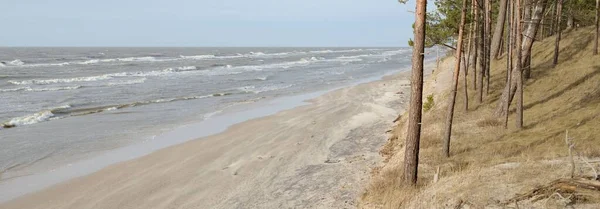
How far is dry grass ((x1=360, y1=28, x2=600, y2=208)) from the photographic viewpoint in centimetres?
863

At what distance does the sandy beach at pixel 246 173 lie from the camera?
430 inches

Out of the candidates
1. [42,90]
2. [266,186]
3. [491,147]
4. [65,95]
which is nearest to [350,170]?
[266,186]

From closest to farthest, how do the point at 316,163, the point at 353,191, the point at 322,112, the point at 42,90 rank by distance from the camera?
the point at 353,191
the point at 316,163
the point at 322,112
the point at 42,90

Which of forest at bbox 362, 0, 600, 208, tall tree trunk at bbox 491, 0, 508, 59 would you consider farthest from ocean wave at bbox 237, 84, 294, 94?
forest at bbox 362, 0, 600, 208

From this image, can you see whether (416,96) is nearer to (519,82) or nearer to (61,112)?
(519,82)

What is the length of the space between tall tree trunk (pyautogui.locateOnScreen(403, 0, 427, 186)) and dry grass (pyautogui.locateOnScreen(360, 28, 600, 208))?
1.36 feet

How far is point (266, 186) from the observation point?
1176cm

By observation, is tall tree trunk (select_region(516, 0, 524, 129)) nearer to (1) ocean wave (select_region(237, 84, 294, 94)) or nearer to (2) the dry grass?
(2) the dry grass

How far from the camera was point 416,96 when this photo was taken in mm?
9398

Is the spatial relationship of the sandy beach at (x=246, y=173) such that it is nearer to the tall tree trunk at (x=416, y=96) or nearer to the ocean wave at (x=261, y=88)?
the tall tree trunk at (x=416, y=96)

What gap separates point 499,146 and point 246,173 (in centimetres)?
709

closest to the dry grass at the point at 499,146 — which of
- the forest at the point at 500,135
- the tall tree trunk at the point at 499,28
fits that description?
the forest at the point at 500,135

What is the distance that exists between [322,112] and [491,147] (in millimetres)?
12498

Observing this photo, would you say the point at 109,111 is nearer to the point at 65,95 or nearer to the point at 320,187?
the point at 65,95
